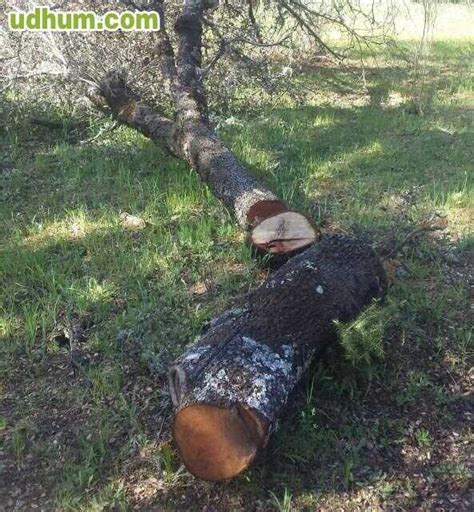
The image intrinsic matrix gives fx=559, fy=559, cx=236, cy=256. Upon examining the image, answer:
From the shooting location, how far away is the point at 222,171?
4.45m

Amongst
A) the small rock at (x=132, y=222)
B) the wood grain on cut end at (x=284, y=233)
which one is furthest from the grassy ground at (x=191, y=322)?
the wood grain on cut end at (x=284, y=233)

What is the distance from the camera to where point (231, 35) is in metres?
6.66

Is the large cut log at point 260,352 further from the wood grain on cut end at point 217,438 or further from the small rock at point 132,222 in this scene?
the small rock at point 132,222

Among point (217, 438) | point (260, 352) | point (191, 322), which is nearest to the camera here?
point (217, 438)

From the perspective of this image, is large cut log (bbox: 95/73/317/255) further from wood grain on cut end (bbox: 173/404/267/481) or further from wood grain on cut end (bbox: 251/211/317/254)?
wood grain on cut end (bbox: 173/404/267/481)

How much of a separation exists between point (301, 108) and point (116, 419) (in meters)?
5.41

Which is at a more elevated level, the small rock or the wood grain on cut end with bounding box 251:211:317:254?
the wood grain on cut end with bounding box 251:211:317:254

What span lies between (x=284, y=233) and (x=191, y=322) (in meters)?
0.87

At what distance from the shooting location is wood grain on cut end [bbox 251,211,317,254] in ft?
11.7

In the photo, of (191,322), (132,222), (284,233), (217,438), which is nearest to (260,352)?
(217,438)

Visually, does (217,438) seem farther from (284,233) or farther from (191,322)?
(284,233)

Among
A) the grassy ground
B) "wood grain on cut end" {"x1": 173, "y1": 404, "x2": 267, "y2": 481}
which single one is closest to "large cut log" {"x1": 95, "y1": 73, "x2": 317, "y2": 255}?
the grassy ground

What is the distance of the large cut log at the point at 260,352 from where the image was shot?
2.20 m

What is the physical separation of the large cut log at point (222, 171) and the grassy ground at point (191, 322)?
0.61ft
